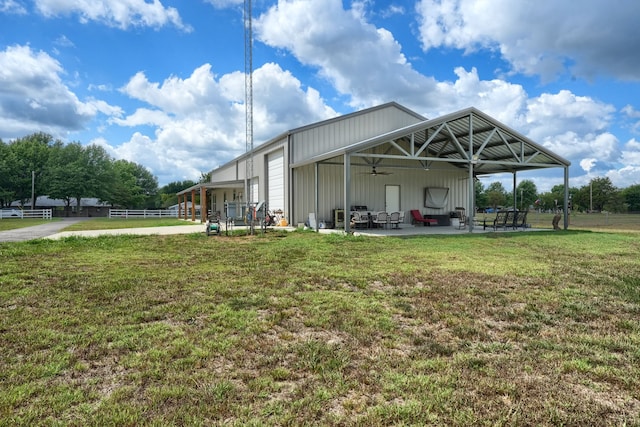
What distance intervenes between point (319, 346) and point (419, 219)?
1573 cm

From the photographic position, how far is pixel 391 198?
1827 centimetres

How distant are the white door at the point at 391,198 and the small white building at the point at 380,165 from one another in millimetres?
49

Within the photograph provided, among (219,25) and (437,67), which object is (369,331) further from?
(437,67)

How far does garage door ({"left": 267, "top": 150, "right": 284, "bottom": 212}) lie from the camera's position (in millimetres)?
17453

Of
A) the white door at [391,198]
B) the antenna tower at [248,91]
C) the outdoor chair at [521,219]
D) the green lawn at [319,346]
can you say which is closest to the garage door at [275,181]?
the antenna tower at [248,91]

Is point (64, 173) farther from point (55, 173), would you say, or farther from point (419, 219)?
point (419, 219)

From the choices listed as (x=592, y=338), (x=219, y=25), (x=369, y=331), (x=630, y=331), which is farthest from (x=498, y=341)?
(x=219, y=25)

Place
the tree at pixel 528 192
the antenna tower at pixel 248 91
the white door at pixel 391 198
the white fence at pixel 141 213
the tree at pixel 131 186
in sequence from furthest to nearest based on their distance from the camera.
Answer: the tree at pixel 528 192, the tree at pixel 131 186, the white fence at pixel 141 213, the antenna tower at pixel 248 91, the white door at pixel 391 198

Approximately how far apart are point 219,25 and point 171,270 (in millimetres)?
12561

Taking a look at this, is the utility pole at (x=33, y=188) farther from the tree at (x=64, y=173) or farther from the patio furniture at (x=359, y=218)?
the patio furniture at (x=359, y=218)

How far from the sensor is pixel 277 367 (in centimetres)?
259

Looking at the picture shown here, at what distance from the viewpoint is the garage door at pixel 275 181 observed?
17.5 metres

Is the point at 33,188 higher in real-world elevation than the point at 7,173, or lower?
lower

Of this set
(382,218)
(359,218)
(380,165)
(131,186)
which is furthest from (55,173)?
(382,218)
